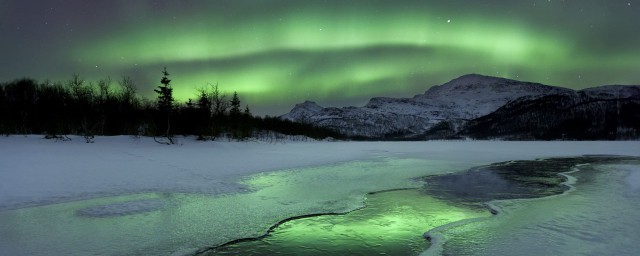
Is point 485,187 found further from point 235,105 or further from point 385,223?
point 235,105

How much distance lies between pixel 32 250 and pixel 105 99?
65.9m

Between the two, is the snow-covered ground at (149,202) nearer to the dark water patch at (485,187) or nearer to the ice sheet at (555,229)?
the dark water patch at (485,187)

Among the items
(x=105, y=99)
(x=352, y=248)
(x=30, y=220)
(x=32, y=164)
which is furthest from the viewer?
(x=105, y=99)

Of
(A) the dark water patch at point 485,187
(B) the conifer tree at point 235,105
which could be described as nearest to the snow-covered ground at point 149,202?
(A) the dark water patch at point 485,187

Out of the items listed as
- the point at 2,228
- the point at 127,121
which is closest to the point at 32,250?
the point at 2,228

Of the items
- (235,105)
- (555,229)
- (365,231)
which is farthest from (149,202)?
(235,105)

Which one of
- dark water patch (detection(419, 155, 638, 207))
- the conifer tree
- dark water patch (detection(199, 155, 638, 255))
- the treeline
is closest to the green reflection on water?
dark water patch (detection(199, 155, 638, 255))

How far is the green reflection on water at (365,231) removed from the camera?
7.54 meters

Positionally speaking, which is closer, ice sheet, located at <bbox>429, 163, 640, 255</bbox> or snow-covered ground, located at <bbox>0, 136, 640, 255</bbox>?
ice sheet, located at <bbox>429, 163, 640, 255</bbox>

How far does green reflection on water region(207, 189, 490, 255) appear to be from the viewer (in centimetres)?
754

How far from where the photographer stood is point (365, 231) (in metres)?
8.98

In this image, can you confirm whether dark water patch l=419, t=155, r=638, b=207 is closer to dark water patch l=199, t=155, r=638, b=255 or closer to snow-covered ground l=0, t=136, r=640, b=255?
dark water patch l=199, t=155, r=638, b=255

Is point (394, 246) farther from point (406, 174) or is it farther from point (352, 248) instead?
point (406, 174)

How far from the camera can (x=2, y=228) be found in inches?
341
